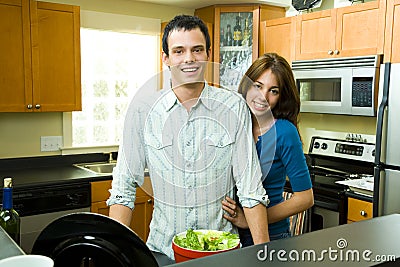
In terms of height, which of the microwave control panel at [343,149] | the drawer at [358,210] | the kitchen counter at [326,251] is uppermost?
the kitchen counter at [326,251]

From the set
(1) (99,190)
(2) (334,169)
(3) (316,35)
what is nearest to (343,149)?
(2) (334,169)

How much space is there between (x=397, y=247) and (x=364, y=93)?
2342mm

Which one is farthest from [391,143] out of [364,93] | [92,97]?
[92,97]

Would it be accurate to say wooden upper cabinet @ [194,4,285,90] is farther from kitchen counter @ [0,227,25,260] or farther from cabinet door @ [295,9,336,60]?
kitchen counter @ [0,227,25,260]

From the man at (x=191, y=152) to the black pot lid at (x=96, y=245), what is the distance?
23.6 inches

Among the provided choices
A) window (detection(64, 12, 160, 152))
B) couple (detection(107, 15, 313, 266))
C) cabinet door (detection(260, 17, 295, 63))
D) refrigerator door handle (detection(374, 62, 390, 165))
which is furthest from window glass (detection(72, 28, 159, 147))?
couple (detection(107, 15, 313, 266))

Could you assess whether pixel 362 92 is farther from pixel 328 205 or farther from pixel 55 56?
pixel 55 56

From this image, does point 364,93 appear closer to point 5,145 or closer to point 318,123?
point 318,123

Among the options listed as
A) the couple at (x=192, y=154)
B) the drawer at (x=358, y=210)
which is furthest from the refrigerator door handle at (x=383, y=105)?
the couple at (x=192, y=154)

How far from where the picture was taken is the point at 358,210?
2695 millimetres

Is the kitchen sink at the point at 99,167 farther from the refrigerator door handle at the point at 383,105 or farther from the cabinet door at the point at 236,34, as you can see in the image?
the refrigerator door handle at the point at 383,105

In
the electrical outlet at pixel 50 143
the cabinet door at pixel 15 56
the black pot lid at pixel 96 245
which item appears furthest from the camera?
the electrical outlet at pixel 50 143

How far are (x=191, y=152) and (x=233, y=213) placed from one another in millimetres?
240

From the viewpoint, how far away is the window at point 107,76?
3.47m
